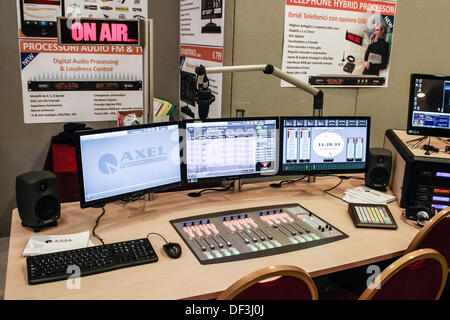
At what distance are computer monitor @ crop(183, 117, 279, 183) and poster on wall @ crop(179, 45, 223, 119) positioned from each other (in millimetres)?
386

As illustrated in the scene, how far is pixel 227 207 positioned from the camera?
2260 millimetres

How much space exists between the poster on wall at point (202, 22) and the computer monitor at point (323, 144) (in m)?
0.75

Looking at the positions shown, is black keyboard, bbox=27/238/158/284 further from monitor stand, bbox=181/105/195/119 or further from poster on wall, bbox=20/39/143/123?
poster on wall, bbox=20/39/143/123

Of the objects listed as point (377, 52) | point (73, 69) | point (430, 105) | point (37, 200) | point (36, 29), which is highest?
point (36, 29)

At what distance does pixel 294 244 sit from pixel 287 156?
0.70 metres

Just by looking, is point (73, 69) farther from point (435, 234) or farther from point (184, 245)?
point (435, 234)

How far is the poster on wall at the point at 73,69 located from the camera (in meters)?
3.20


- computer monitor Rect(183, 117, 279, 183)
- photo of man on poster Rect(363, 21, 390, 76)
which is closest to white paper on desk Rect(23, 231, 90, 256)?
computer monitor Rect(183, 117, 279, 183)

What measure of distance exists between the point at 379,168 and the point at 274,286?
1.50 m

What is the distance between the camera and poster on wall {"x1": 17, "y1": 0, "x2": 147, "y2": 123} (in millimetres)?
3203

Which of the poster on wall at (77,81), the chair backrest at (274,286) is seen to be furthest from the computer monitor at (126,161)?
the poster on wall at (77,81)

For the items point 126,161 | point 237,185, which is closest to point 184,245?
point 126,161

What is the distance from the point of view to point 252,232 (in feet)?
6.45

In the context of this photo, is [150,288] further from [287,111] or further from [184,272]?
[287,111]
